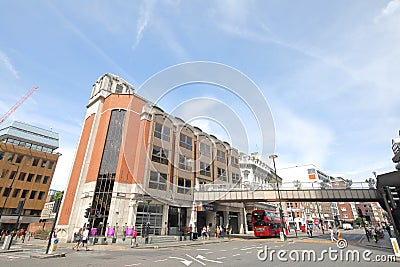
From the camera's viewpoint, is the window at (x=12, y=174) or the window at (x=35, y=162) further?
the window at (x=35, y=162)

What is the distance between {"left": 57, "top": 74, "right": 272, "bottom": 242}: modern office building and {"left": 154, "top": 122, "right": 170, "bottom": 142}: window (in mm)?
148

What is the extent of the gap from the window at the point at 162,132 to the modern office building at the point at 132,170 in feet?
0.49

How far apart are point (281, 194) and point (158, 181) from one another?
17159 mm

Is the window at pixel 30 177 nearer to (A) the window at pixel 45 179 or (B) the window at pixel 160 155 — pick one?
(A) the window at pixel 45 179

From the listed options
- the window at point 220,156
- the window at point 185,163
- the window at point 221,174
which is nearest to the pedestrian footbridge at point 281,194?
the window at point 185,163

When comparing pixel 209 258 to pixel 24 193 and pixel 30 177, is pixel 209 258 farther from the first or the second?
pixel 30 177

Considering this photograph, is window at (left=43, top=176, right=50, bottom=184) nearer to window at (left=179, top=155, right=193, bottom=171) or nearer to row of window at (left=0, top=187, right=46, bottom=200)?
row of window at (left=0, top=187, right=46, bottom=200)

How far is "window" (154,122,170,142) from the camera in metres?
32.7

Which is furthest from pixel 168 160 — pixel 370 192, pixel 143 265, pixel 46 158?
pixel 46 158

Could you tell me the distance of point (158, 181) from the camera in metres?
30.2

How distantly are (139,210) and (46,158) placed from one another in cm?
3888

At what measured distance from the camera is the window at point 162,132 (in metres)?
32.7

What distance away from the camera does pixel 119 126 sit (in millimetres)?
31156

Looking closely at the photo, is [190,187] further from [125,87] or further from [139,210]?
[125,87]
